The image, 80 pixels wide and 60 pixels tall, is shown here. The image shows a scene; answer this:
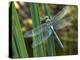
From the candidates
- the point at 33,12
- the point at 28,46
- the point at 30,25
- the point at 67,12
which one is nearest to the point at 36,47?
the point at 28,46

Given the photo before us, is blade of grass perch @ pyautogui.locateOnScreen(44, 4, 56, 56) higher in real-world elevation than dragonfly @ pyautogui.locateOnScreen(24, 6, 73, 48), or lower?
lower

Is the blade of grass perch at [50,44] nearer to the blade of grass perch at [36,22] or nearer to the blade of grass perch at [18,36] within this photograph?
the blade of grass perch at [36,22]

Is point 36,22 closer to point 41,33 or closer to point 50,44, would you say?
point 41,33

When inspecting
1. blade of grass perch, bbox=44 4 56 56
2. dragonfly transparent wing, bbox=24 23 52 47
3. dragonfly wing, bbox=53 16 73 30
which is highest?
dragonfly wing, bbox=53 16 73 30

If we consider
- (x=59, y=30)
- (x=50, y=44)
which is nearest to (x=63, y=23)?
(x=59, y=30)

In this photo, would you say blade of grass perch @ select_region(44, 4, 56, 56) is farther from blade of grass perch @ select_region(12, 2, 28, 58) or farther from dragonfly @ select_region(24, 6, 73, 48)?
blade of grass perch @ select_region(12, 2, 28, 58)

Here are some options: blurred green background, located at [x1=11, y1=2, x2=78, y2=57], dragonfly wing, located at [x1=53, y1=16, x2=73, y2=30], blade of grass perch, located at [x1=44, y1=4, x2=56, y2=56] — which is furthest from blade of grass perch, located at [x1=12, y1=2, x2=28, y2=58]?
dragonfly wing, located at [x1=53, y1=16, x2=73, y2=30]
